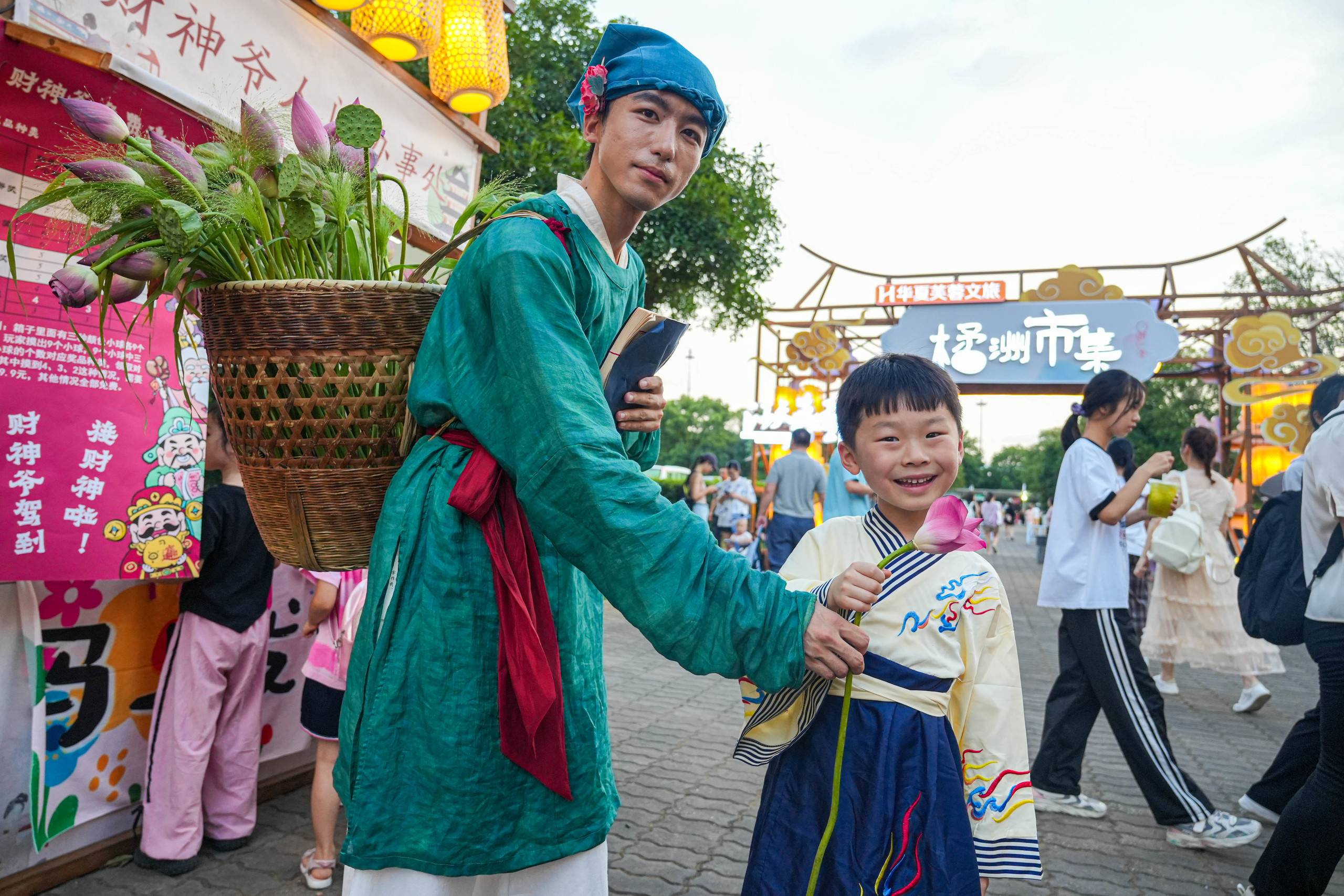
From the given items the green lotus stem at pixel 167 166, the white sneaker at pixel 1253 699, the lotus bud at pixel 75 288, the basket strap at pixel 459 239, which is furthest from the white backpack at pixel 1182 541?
the lotus bud at pixel 75 288

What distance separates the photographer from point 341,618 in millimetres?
3172

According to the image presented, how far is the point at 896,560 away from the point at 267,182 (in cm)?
136

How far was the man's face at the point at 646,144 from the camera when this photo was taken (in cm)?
145

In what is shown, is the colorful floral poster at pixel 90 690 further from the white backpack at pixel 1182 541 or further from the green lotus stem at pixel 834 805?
the white backpack at pixel 1182 541

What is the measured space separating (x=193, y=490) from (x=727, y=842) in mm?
2421

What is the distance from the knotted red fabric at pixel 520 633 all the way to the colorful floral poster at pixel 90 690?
230cm

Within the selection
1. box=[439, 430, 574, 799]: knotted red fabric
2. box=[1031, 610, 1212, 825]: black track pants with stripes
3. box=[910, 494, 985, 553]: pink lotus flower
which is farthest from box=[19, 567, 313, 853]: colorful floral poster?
box=[1031, 610, 1212, 825]: black track pants with stripes

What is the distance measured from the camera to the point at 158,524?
A: 282 cm

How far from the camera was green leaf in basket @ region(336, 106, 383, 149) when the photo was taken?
147cm

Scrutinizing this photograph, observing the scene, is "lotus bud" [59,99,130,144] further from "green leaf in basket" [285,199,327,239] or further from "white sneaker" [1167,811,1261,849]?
"white sneaker" [1167,811,1261,849]

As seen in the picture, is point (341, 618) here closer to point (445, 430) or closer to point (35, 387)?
point (35, 387)

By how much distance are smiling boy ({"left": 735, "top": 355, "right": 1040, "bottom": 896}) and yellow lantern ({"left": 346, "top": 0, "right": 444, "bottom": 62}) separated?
2747 millimetres

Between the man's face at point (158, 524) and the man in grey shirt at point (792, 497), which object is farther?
the man in grey shirt at point (792, 497)

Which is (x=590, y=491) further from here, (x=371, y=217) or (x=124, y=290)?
(x=124, y=290)
